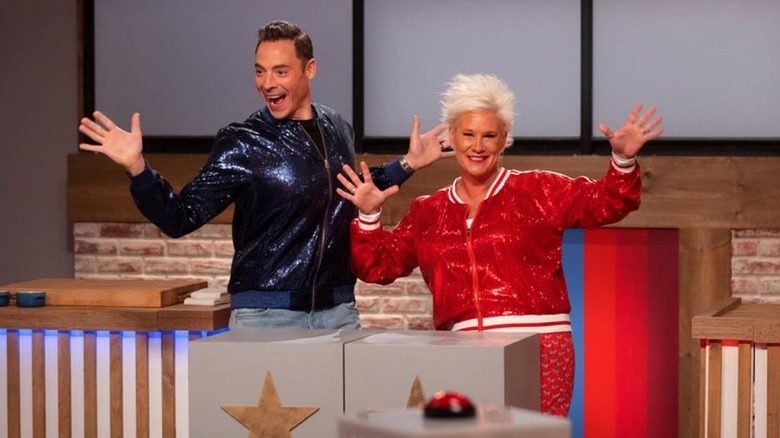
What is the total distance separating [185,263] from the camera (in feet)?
18.6

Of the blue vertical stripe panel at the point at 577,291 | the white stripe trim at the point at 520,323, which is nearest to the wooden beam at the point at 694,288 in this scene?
the blue vertical stripe panel at the point at 577,291

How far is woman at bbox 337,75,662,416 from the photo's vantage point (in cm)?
334

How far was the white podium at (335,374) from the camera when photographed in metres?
2.62

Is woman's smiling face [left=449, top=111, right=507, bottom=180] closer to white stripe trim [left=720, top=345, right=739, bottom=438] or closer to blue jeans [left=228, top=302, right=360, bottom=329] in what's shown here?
blue jeans [left=228, top=302, right=360, bottom=329]

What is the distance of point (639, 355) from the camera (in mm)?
5473

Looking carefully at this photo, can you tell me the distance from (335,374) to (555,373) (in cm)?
82

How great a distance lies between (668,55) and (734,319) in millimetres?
2320

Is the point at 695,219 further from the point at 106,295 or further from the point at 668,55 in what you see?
the point at 106,295

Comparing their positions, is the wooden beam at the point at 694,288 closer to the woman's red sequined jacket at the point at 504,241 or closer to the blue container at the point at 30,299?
the woman's red sequined jacket at the point at 504,241

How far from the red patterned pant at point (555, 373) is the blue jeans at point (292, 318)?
60 cm

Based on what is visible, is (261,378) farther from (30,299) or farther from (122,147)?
(30,299)

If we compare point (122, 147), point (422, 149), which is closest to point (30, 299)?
point (122, 147)

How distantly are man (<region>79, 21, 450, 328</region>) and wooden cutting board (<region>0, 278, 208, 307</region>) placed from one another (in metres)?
0.42

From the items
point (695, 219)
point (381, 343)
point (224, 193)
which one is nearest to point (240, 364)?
point (381, 343)
